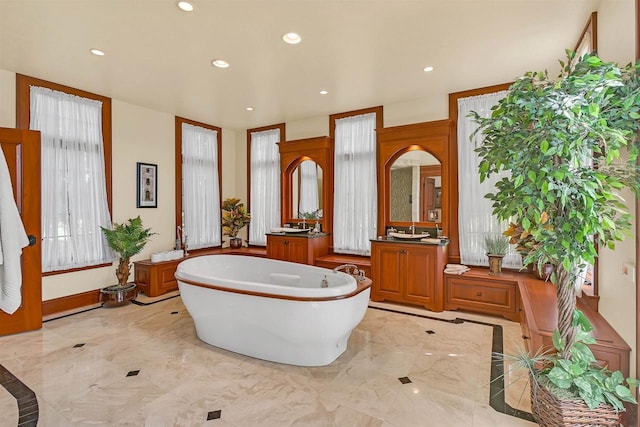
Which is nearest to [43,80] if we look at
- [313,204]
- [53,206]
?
[53,206]

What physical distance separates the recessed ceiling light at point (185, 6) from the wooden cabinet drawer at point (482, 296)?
403 cm

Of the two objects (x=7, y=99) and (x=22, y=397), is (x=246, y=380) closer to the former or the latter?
(x=22, y=397)

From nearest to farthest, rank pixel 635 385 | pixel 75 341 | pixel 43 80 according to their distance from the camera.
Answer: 1. pixel 635 385
2. pixel 75 341
3. pixel 43 80

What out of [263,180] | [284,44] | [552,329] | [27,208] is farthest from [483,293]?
[27,208]

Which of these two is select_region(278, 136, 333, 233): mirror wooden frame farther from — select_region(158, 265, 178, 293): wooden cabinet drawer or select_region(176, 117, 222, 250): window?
select_region(158, 265, 178, 293): wooden cabinet drawer

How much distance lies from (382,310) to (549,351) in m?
2.15

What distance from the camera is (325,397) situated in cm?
231

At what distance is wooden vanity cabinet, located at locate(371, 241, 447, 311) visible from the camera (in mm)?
4031

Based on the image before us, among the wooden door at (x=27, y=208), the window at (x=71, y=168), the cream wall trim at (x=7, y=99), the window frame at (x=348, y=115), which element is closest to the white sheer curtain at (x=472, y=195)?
the window frame at (x=348, y=115)

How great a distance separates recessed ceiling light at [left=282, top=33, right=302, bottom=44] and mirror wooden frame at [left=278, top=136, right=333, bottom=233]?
2.35 meters

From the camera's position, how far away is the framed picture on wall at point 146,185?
5.00 metres

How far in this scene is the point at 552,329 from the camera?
2.28 metres

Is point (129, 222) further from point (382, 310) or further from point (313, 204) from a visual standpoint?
point (382, 310)

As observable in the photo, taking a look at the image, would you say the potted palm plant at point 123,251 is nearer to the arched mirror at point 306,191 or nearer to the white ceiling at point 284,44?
the white ceiling at point 284,44
